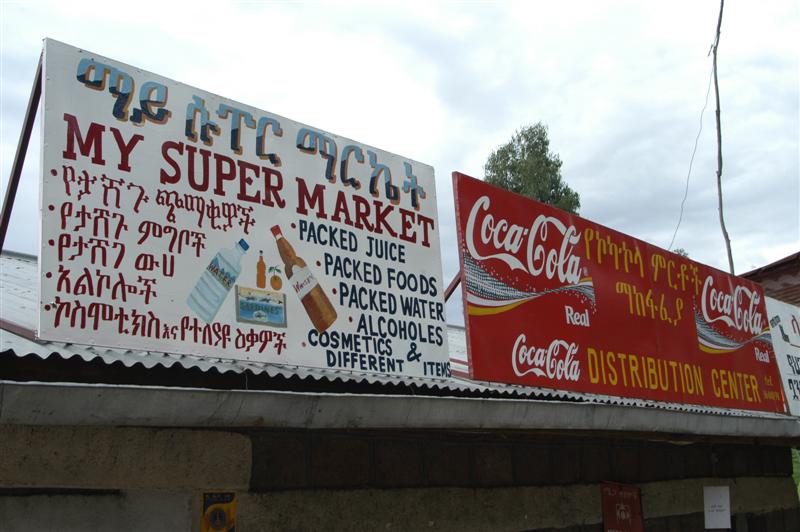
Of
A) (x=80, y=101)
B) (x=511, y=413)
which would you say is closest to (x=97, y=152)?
(x=80, y=101)

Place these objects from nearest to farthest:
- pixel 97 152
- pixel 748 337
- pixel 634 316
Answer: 1. pixel 97 152
2. pixel 634 316
3. pixel 748 337

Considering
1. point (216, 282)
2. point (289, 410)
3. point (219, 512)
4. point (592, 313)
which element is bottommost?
point (219, 512)

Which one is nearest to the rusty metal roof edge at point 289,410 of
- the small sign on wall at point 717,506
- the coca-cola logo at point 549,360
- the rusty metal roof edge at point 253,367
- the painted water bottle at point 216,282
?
the rusty metal roof edge at point 253,367

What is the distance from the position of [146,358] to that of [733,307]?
685 cm

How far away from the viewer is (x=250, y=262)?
15.3 feet

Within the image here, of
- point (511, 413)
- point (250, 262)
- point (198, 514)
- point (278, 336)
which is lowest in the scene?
point (198, 514)

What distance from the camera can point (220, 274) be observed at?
449cm

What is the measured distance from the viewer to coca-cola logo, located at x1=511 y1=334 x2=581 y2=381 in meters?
5.98

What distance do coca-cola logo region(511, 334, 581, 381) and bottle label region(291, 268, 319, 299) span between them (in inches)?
68.7

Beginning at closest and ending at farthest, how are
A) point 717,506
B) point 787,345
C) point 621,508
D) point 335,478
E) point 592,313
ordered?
point 335,478 → point 592,313 → point 621,508 → point 717,506 → point 787,345

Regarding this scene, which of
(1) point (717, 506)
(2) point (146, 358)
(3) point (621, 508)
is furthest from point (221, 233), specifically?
(1) point (717, 506)

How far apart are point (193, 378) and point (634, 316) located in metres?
4.31

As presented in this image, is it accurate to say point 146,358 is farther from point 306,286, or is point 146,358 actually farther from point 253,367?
point 306,286

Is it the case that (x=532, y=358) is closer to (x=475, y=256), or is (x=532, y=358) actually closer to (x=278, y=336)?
(x=475, y=256)
